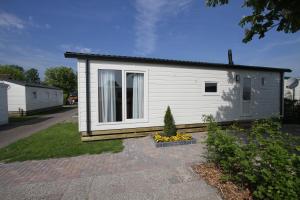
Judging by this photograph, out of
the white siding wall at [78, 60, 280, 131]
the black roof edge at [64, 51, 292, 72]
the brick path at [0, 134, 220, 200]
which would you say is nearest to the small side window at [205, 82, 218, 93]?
the white siding wall at [78, 60, 280, 131]

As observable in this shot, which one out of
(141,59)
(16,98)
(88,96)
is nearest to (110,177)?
(88,96)

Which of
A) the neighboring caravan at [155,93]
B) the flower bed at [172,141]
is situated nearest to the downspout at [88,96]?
the neighboring caravan at [155,93]

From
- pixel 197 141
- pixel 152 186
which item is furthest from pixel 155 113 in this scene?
pixel 152 186

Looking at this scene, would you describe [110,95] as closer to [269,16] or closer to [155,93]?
[155,93]

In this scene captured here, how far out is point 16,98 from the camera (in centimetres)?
1644

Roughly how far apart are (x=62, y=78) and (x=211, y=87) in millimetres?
35483

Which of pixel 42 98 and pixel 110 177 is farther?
pixel 42 98

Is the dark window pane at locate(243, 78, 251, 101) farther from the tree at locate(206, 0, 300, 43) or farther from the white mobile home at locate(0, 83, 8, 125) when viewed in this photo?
the white mobile home at locate(0, 83, 8, 125)

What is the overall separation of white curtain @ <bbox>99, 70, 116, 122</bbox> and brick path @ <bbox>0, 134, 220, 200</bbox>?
1902 mm

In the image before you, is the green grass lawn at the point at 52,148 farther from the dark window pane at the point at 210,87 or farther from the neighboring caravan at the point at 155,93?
the dark window pane at the point at 210,87

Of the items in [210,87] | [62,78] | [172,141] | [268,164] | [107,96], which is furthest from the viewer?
[62,78]

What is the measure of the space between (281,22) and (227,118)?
4525mm

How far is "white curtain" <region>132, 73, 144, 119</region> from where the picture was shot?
7258 mm

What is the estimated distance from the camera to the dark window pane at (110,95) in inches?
269
